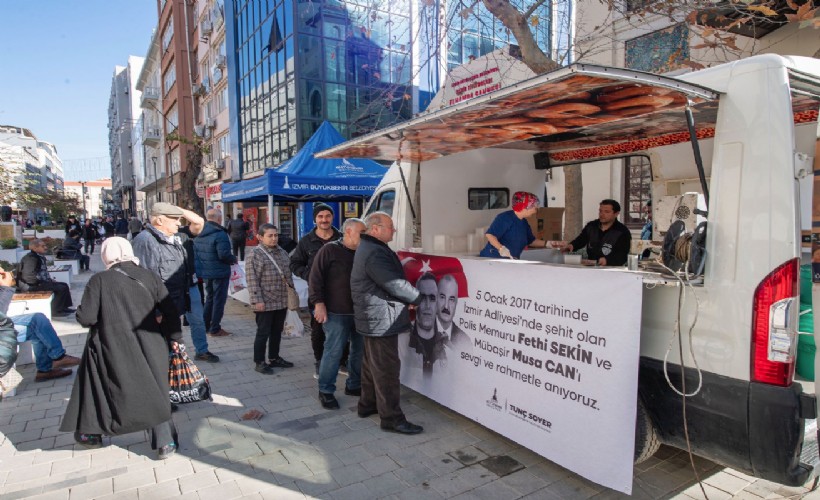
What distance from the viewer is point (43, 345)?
5.25 m

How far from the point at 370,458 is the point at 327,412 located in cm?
96

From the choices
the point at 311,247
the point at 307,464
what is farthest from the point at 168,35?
the point at 307,464

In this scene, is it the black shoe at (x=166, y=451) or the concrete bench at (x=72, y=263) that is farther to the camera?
the concrete bench at (x=72, y=263)

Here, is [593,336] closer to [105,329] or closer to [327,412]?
[327,412]

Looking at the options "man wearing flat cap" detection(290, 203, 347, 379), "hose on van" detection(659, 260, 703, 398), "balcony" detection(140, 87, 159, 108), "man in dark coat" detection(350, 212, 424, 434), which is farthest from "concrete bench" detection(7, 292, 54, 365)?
"balcony" detection(140, 87, 159, 108)

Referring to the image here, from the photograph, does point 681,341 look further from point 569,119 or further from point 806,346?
point 569,119

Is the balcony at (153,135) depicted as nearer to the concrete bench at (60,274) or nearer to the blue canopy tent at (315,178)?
the concrete bench at (60,274)

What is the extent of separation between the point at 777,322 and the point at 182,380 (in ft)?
12.9

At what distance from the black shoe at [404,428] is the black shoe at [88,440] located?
2144 mm

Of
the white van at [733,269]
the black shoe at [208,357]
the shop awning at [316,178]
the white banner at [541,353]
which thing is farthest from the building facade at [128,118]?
the white van at [733,269]

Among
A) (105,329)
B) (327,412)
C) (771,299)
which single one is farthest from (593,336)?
(105,329)

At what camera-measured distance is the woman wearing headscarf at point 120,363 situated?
341 cm

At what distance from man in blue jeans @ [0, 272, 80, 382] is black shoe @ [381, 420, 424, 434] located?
3.78 meters

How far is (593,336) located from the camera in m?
2.85
